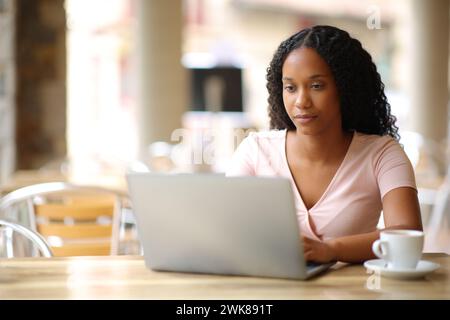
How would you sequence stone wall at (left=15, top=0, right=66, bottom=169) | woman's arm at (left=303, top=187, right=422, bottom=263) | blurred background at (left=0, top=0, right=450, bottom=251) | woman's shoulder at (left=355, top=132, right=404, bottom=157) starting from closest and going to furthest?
woman's arm at (left=303, top=187, right=422, bottom=263), woman's shoulder at (left=355, top=132, right=404, bottom=157), blurred background at (left=0, top=0, right=450, bottom=251), stone wall at (left=15, top=0, right=66, bottom=169)

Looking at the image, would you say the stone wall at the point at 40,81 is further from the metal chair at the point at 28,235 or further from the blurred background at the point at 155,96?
the metal chair at the point at 28,235

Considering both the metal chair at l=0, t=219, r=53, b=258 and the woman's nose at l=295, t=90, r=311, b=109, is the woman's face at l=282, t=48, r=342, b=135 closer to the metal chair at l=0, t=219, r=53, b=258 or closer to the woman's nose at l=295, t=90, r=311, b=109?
the woman's nose at l=295, t=90, r=311, b=109

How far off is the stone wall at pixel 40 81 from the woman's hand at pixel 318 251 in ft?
12.8

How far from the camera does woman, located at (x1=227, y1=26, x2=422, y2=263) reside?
1.85m

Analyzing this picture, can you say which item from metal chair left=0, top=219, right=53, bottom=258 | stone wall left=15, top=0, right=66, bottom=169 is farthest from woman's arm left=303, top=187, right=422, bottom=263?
stone wall left=15, top=0, right=66, bottom=169

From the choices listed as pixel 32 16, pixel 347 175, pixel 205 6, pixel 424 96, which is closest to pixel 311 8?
pixel 205 6

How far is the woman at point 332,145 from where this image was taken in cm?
185

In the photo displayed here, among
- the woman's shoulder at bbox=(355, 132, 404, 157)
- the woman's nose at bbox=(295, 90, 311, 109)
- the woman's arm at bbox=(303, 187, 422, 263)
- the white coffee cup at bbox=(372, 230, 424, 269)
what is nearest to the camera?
the white coffee cup at bbox=(372, 230, 424, 269)

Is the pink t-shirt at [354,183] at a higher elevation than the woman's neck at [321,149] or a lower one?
lower

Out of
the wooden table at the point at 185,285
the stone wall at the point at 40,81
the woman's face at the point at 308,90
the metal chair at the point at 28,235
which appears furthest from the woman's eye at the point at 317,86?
the stone wall at the point at 40,81

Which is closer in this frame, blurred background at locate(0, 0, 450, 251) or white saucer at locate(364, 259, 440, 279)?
white saucer at locate(364, 259, 440, 279)

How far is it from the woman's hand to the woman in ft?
0.60
